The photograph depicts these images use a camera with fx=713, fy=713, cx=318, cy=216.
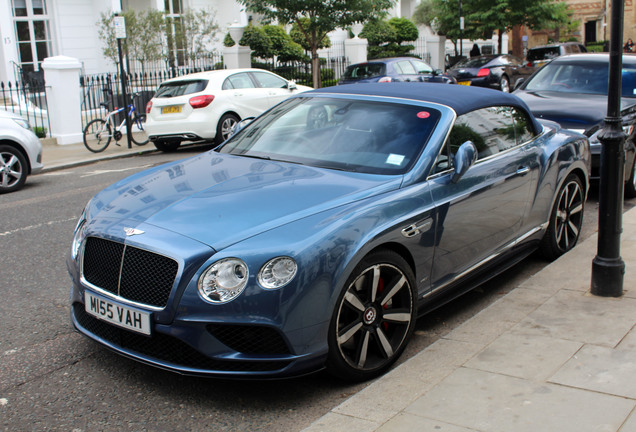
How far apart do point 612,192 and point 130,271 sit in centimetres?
325

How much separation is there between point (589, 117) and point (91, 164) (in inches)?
366

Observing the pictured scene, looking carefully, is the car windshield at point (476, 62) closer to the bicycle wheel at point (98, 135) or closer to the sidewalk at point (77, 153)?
the sidewalk at point (77, 153)

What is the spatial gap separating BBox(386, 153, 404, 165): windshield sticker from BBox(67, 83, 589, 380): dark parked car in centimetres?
2

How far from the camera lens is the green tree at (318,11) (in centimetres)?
2434

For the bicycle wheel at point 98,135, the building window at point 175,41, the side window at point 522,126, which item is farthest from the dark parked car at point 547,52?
the side window at point 522,126

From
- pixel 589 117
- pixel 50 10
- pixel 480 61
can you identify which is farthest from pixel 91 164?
pixel 480 61

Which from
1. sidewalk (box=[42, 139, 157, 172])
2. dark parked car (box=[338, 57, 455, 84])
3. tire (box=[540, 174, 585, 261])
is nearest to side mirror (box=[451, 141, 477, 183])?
tire (box=[540, 174, 585, 261])

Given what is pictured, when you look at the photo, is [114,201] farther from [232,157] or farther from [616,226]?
[616,226]

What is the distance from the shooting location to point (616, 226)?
4891mm

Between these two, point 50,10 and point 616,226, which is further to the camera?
point 50,10

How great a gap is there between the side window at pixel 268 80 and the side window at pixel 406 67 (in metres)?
5.80

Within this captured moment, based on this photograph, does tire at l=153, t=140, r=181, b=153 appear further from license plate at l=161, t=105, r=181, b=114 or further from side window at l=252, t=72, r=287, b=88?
side window at l=252, t=72, r=287, b=88

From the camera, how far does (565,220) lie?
6.16m

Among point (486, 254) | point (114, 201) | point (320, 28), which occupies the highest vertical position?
point (320, 28)
